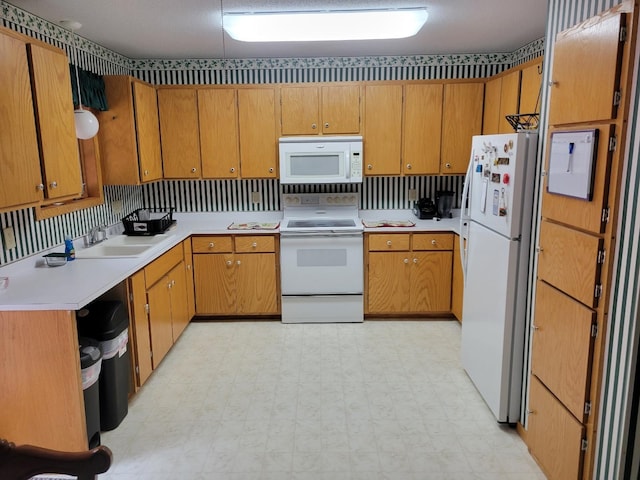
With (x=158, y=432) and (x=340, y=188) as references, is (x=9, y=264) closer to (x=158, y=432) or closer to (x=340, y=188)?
(x=158, y=432)

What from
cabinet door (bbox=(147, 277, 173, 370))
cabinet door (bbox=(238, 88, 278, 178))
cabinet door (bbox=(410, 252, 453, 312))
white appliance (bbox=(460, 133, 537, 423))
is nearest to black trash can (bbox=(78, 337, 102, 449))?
cabinet door (bbox=(147, 277, 173, 370))

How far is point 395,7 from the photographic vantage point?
2756 millimetres

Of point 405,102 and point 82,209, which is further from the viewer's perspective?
point 405,102

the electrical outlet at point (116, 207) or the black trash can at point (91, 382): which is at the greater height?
the electrical outlet at point (116, 207)

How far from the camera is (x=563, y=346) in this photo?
1986 millimetres

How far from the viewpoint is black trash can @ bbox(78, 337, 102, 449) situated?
7.52ft

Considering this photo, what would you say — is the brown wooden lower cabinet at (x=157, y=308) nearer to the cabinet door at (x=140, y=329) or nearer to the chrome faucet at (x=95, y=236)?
the cabinet door at (x=140, y=329)

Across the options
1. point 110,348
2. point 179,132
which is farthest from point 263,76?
point 110,348

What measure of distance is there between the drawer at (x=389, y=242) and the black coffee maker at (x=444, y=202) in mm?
608

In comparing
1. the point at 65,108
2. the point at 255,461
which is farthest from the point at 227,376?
the point at 65,108

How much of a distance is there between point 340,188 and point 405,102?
1.03 m

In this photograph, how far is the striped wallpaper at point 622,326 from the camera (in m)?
1.56

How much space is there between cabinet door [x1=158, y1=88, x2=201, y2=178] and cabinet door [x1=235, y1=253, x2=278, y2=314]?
3.18 ft

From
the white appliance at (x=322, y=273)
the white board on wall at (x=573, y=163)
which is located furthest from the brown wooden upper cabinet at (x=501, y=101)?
the white board on wall at (x=573, y=163)
